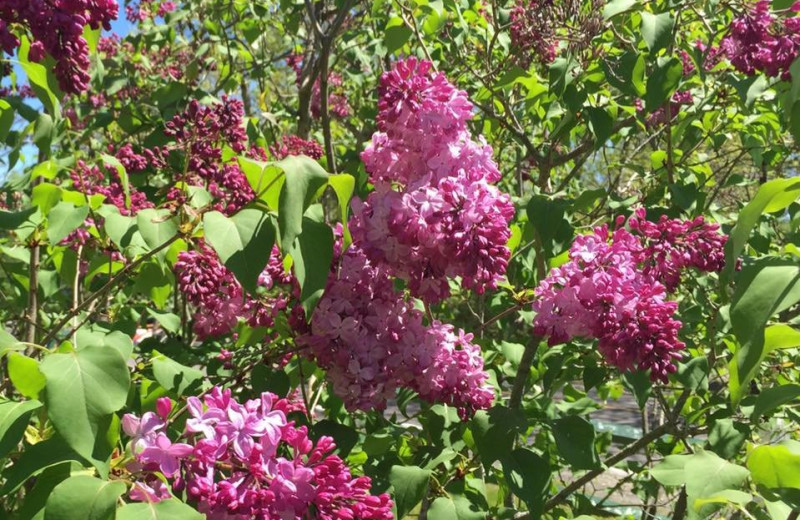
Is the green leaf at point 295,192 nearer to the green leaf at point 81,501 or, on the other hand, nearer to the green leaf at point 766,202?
the green leaf at point 81,501

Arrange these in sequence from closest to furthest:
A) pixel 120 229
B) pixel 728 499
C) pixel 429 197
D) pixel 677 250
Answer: pixel 728 499
pixel 429 197
pixel 120 229
pixel 677 250

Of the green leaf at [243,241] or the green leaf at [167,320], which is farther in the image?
the green leaf at [167,320]

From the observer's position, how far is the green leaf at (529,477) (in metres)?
1.90

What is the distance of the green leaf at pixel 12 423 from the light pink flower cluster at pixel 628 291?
123cm

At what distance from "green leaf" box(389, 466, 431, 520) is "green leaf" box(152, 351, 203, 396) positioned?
1.84ft

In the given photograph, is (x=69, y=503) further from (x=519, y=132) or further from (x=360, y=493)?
(x=519, y=132)

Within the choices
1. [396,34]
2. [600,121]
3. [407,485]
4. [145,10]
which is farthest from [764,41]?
[145,10]

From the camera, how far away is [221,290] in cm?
231

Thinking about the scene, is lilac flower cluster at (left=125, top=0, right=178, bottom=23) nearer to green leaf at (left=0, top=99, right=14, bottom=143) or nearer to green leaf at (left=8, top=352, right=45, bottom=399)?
green leaf at (left=0, top=99, right=14, bottom=143)

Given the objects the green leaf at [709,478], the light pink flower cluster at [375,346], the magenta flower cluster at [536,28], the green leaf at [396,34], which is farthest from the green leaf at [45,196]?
the green leaf at [709,478]

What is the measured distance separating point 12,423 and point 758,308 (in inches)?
49.4

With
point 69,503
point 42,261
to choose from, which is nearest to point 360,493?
point 69,503

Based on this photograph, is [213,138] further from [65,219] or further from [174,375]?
[174,375]

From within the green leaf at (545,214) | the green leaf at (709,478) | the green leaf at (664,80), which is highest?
the green leaf at (664,80)
